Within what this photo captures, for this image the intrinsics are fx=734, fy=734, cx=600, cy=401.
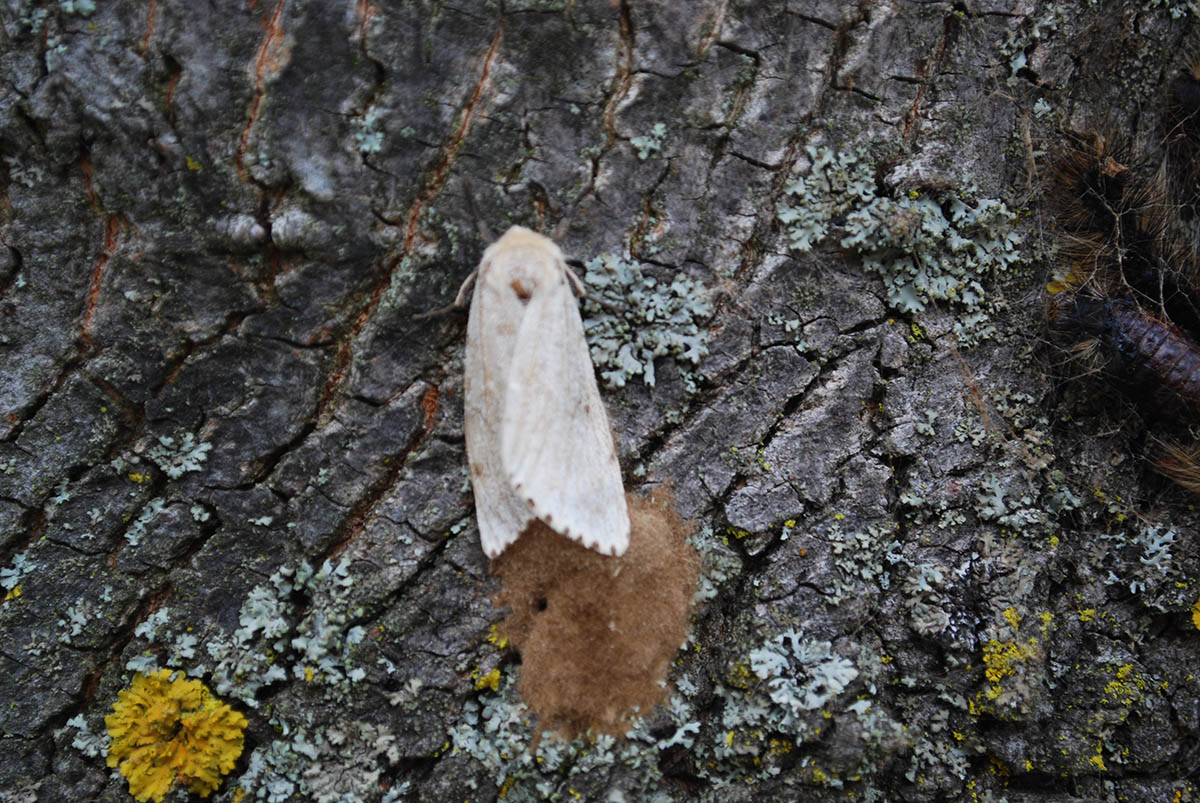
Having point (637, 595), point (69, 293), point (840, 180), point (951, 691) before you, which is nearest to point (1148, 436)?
point (951, 691)

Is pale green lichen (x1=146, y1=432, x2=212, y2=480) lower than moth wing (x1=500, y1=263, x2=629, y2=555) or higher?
lower

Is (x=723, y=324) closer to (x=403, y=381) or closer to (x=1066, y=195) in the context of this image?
(x=403, y=381)

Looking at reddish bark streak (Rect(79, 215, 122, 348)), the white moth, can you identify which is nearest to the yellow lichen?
the white moth

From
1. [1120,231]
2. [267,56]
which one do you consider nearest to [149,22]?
[267,56]

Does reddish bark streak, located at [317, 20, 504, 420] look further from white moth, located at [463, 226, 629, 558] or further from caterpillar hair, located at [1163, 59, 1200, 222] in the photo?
caterpillar hair, located at [1163, 59, 1200, 222]

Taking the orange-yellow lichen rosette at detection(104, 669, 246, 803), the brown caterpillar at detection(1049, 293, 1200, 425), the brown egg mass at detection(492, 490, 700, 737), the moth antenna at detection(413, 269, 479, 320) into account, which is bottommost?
the orange-yellow lichen rosette at detection(104, 669, 246, 803)

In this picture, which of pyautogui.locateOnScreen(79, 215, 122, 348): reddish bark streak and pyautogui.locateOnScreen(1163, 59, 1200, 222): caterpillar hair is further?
pyautogui.locateOnScreen(1163, 59, 1200, 222): caterpillar hair

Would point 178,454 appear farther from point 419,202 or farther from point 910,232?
point 910,232

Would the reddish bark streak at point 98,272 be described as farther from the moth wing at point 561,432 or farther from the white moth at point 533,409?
the moth wing at point 561,432
